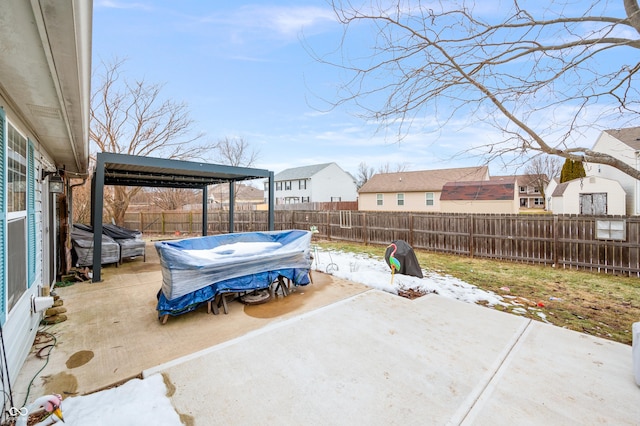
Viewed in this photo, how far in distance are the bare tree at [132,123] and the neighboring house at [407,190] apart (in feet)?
49.3

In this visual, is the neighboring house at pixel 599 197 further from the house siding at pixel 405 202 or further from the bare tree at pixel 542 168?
the house siding at pixel 405 202

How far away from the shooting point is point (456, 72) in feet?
9.57

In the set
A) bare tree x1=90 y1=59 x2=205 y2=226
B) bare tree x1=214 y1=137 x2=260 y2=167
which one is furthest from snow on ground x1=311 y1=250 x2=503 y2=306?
bare tree x1=214 y1=137 x2=260 y2=167

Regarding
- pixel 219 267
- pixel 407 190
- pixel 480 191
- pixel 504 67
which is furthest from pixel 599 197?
pixel 219 267

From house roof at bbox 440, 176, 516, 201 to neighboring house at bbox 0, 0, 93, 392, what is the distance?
777 inches

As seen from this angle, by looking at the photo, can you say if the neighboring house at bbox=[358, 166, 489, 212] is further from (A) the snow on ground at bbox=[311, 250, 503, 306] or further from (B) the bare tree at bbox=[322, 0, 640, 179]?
(B) the bare tree at bbox=[322, 0, 640, 179]

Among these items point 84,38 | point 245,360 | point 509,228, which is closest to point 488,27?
point 84,38

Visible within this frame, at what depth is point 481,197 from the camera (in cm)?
1816

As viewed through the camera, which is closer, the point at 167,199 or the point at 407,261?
the point at 407,261

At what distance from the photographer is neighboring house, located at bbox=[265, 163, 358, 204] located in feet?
96.2

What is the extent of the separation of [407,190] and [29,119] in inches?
872

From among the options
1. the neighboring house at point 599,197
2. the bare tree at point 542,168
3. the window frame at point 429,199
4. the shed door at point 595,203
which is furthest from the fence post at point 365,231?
the shed door at point 595,203

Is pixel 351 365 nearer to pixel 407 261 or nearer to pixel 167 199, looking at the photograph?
pixel 407 261

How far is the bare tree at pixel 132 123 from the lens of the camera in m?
12.0
